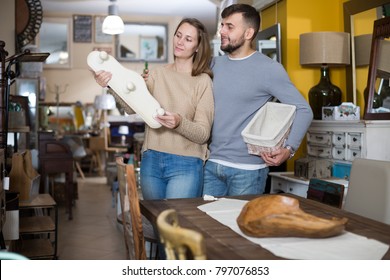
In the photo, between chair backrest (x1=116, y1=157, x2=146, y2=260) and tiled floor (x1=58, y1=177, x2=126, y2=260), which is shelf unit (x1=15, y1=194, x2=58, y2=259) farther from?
chair backrest (x1=116, y1=157, x2=146, y2=260)

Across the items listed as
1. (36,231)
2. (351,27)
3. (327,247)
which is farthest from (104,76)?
(351,27)

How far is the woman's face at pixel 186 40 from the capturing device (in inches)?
96.8

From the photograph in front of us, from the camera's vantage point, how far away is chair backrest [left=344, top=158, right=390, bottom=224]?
222cm

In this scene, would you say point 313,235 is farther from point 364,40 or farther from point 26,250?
point 364,40

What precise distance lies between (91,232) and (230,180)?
3099mm

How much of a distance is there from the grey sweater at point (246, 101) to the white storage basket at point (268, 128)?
1.5 inches

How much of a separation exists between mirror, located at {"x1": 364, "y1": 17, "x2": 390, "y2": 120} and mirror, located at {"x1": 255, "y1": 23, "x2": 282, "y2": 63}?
3.32 feet

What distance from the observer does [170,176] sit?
8.04 ft

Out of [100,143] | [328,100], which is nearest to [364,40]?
[328,100]

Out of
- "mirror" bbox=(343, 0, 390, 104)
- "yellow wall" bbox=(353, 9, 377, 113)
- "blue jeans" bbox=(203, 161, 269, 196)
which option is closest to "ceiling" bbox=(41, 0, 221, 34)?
"mirror" bbox=(343, 0, 390, 104)

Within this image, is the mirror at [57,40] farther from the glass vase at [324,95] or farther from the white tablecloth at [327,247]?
the white tablecloth at [327,247]

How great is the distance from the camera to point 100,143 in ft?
34.0

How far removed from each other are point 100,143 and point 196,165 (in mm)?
8071

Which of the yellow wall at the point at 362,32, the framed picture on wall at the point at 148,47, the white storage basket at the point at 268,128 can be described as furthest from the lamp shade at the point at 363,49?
the framed picture on wall at the point at 148,47
